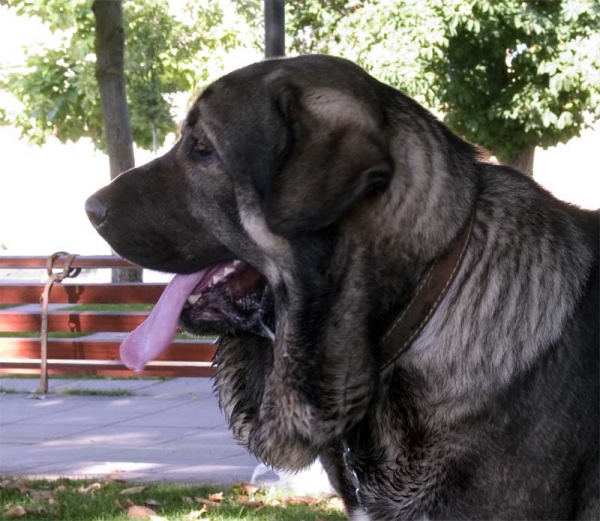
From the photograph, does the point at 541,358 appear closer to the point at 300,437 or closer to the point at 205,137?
the point at 300,437

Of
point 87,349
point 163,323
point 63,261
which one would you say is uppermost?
point 163,323

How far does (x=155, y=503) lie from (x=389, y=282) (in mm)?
3575

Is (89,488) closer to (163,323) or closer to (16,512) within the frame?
(16,512)

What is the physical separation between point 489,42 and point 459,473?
21.3 meters

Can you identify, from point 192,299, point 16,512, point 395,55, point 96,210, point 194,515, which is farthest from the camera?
point 395,55

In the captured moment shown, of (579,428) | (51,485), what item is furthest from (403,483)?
(51,485)

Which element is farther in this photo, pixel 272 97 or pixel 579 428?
pixel 272 97

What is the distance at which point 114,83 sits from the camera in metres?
16.7

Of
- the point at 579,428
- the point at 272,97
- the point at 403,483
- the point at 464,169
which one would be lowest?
the point at 403,483

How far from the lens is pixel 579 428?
3080 mm

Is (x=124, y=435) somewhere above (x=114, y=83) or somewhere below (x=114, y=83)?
below

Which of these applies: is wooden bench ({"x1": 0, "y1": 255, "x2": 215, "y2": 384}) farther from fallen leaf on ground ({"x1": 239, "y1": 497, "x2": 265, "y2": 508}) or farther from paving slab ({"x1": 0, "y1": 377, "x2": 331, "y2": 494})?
fallen leaf on ground ({"x1": 239, "y1": 497, "x2": 265, "y2": 508})

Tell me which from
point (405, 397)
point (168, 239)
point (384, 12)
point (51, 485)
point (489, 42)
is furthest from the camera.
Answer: point (489, 42)

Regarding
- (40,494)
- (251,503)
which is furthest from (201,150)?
(40,494)
